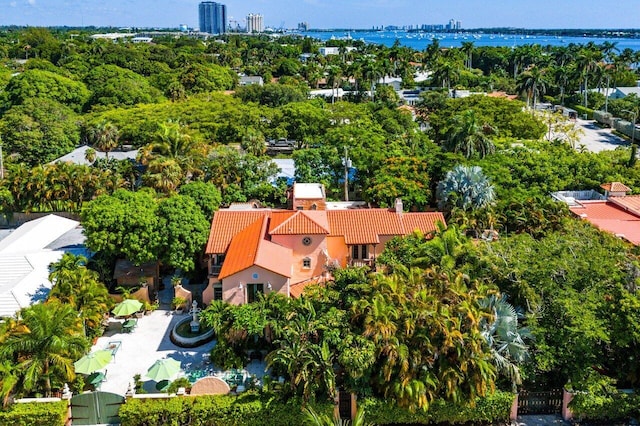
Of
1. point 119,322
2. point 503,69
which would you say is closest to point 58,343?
point 119,322

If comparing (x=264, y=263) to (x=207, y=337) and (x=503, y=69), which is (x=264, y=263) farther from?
(x=503, y=69)

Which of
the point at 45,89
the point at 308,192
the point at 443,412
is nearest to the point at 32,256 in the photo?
the point at 308,192

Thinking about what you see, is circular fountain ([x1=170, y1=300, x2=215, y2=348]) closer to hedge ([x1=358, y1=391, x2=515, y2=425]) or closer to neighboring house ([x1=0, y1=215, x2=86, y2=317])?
neighboring house ([x1=0, y1=215, x2=86, y2=317])

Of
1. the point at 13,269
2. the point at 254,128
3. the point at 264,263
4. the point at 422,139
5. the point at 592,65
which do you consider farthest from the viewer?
the point at 592,65

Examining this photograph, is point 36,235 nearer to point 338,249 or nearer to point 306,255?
point 306,255

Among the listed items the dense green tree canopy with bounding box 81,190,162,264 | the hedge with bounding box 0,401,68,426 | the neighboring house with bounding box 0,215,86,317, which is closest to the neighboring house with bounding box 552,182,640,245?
the dense green tree canopy with bounding box 81,190,162,264

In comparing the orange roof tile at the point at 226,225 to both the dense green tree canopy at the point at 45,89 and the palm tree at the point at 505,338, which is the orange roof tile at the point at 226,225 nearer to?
the palm tree at the point at 505,338
